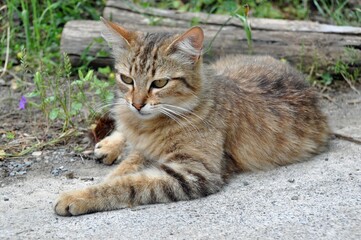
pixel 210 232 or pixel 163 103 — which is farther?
pixel 163 103

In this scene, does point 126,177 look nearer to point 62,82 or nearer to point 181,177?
point 181,177

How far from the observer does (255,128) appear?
16.1 ft

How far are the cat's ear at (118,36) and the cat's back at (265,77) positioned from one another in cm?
82

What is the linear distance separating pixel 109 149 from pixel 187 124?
0.84 metres

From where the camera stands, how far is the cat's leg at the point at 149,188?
4.05 meters

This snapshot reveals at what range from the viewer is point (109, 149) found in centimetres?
514

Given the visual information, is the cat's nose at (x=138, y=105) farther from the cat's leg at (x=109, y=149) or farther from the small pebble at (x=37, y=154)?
the small pebble at (x=37, y=154)

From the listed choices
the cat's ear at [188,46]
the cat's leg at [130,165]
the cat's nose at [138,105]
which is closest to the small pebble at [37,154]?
the cat's leg at [130,165]

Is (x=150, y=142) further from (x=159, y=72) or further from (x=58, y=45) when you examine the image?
(x=58, y=45)

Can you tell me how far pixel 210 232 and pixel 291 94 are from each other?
5.75 ft

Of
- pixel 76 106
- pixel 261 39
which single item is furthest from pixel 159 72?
pixel 261 39

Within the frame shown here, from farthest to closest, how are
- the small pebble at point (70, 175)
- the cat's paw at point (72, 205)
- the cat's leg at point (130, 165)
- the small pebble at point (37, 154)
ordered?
1. the small pebble at point (37, 154)
2. the small pebble at point (70, 175)
3. the cat's leg at point (130, 165)
4. the cat's paw at point (72, 205)

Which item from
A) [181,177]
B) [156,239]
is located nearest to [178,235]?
[156,239]

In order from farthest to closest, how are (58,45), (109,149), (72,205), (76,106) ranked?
(58,45) < (76,106) < (109,149) < (72,205)
